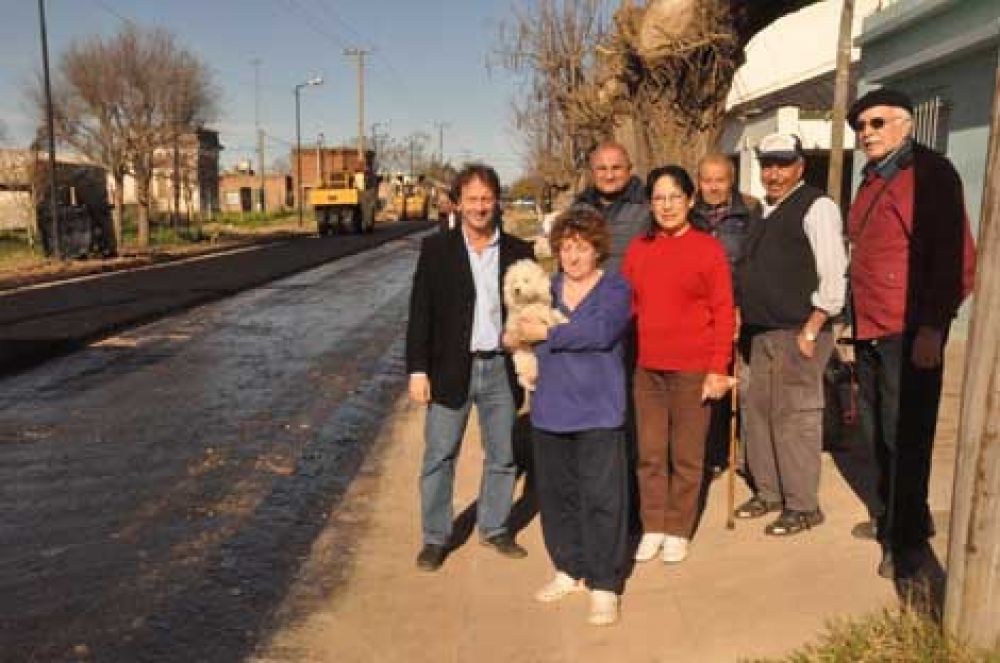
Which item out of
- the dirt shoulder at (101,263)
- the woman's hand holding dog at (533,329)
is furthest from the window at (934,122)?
the dirt shoulder at (101,263)

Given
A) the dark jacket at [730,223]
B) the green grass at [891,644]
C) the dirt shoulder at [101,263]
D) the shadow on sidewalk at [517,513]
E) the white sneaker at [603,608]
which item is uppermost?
the dark jacket at [730,223]

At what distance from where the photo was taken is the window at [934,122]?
33.1ft

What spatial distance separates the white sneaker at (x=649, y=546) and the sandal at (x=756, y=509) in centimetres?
71

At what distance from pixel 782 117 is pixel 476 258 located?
19436mm

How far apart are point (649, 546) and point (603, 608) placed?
720 millimetres

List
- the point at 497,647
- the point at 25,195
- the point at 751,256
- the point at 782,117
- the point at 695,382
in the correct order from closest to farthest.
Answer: the point at 497,647 < the point at 695,382 < the point at 751,256 < the point at 782,117 < the point at 25,195

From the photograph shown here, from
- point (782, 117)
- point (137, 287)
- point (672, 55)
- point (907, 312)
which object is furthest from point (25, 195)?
point (907, 312)

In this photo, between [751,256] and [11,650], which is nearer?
[11,650]

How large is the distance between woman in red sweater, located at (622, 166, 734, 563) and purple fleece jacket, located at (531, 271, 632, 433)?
1.45 feet

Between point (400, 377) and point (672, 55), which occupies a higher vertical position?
point (672, 55)

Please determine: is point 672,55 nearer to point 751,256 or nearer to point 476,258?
point 751,256

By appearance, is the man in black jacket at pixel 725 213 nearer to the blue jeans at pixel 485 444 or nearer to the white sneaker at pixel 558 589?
the blue jeans at pixel 485 444

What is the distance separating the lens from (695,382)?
4180 mm

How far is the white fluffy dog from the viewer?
3.74 meters
